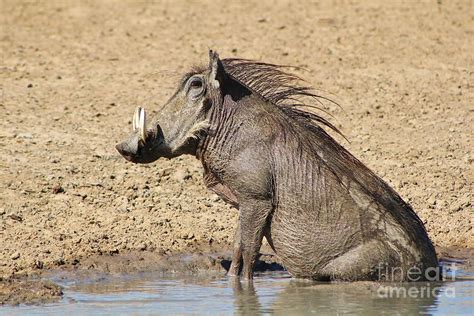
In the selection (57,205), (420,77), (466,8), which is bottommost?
(57,205)

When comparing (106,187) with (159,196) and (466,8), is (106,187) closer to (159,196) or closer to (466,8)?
(159,196)

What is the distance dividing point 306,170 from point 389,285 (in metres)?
0.99

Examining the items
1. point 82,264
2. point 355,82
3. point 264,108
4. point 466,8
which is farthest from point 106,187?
point 466,8

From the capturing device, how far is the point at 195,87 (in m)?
8.51

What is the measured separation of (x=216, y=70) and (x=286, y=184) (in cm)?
94

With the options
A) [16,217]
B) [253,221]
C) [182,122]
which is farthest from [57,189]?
[253,221]

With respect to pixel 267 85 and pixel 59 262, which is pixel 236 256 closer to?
pixel 267 85

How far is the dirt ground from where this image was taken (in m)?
9.85

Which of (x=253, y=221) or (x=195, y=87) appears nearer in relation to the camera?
(x=253, y=221)

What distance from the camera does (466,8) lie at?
52.3 feet

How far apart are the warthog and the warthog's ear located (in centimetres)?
1

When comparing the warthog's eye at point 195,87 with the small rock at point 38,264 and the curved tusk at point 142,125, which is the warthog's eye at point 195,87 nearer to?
the curved tusk at point 142,125

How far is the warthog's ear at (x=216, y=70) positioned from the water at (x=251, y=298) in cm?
147

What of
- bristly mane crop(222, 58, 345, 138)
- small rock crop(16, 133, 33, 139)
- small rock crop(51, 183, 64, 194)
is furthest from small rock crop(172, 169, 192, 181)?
bristly mane crop(222, 58, 345, 138)
